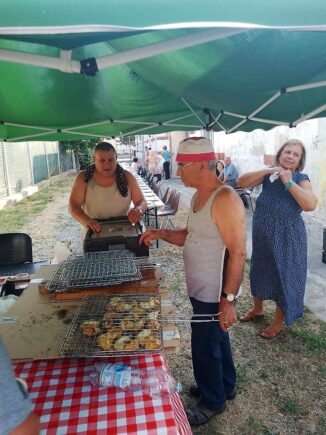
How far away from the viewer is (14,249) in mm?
3826

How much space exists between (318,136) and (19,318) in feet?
23.5

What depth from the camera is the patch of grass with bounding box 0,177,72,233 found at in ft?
29.3

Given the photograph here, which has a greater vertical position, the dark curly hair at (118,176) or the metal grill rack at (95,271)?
the dark curly hair at (118,176)

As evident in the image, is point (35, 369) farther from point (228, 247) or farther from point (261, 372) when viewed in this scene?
point (261, 372)

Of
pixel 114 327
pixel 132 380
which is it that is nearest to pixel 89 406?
pixel 132 380

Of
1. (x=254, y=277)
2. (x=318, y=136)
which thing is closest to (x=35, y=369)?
(x=254, y=277)

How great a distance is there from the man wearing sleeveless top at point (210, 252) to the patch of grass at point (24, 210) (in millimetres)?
7222

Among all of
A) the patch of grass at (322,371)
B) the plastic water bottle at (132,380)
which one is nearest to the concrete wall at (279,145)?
the patch of grass at (322,371)

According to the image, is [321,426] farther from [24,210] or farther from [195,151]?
[24,210]

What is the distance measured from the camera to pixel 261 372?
3.02 metres

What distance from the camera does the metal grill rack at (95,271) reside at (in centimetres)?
187

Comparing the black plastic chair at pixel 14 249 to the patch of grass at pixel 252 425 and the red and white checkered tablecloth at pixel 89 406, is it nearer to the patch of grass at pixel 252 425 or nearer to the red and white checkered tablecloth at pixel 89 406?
the red and white checkered tablecloth at pixel 89 406

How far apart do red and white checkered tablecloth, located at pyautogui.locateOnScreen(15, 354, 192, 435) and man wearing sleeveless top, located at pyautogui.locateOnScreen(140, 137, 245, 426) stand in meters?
0.74

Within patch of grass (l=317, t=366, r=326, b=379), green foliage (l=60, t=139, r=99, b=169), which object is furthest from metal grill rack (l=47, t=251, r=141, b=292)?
green foliage (l=60, t=139, r=99, b=169)
